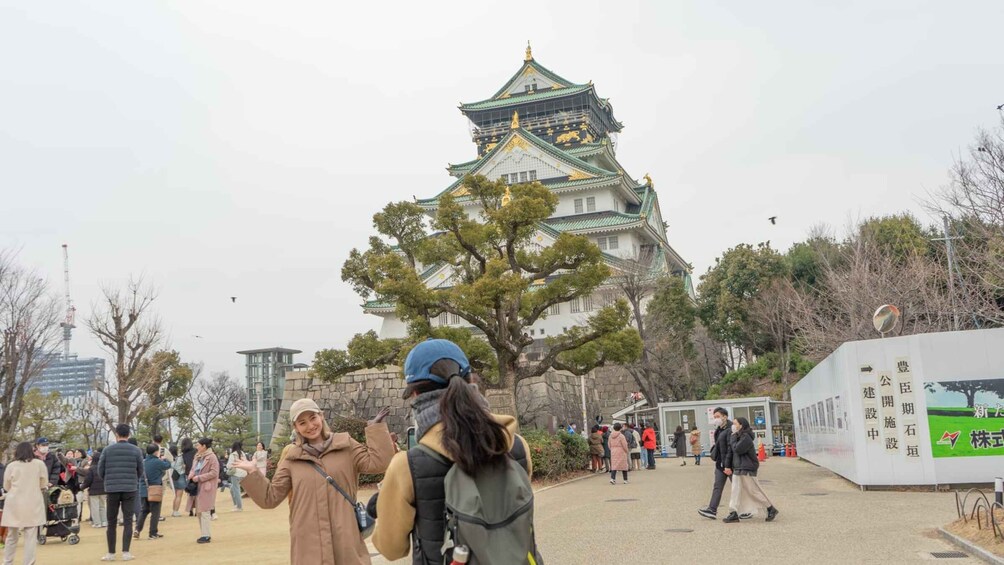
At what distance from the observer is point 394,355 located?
73.6ft

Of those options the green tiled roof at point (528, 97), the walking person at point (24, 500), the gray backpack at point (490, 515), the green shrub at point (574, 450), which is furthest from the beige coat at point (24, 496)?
A: the green tiled roof at point (528, 97)

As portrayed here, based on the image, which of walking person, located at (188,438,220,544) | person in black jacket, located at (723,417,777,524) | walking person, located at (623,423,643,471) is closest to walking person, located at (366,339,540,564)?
person in black jacket, located at (723,417,777,524)

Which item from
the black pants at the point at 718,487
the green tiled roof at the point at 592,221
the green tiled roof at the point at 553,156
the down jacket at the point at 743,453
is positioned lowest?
the black pants at the point at 718,487

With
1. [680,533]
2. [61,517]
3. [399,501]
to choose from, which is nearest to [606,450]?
[680,533]

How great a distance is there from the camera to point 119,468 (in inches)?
403

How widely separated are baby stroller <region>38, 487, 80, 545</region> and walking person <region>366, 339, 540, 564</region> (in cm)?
1242

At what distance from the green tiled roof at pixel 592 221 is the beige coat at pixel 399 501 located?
1652 inches

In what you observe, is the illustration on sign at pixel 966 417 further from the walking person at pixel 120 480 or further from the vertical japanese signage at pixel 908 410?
the walking person at pixel 120 480

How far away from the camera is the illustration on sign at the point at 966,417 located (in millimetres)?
13109

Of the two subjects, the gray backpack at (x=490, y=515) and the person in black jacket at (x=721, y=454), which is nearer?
the gray backpack at (x=490, y=515)

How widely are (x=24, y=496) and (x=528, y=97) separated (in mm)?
46106

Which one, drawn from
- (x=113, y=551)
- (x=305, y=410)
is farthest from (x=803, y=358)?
(x=305, y=410)

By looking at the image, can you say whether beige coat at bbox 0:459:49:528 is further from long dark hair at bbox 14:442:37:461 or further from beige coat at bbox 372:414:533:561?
beige coat at bbox 372:414:533:561

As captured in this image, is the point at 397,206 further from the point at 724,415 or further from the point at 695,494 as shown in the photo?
the point at 724,415
